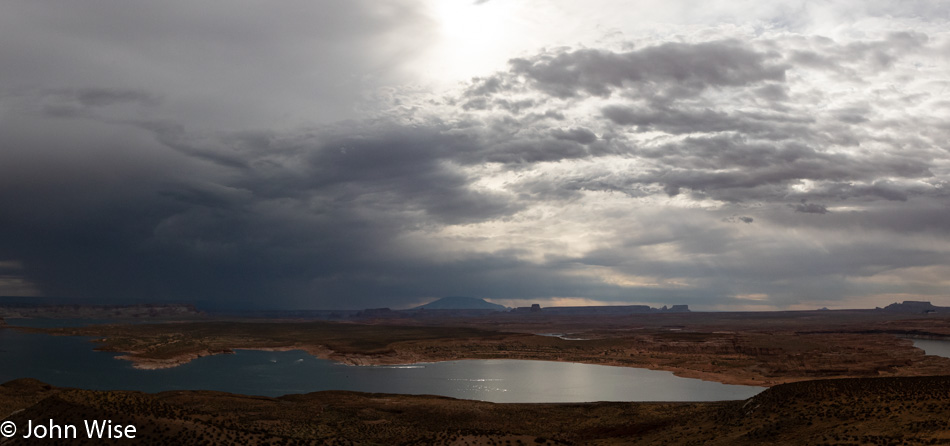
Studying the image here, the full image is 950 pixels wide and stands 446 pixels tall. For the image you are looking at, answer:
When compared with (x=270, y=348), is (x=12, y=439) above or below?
above

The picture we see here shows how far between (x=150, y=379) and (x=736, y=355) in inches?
4493

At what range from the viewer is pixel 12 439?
33.9m

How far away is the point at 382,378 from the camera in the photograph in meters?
106

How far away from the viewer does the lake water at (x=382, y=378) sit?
8488 centimetres

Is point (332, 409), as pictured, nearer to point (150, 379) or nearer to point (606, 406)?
point (606, 406)

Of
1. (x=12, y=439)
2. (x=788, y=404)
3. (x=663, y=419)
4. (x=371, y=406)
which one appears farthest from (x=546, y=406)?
(x=12, y=439)

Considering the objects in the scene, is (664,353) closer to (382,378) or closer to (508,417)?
(382,378)

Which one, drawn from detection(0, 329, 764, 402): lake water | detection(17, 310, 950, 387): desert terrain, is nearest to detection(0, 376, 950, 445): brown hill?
detection(0, 329, 764, 402): lake water
